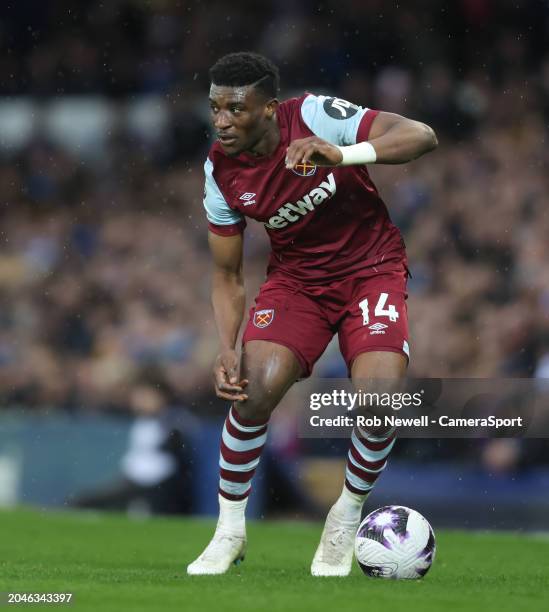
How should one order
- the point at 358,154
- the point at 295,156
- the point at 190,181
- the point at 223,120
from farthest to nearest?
the point at 190,181
the point at 223,120
the point at 358,154
the point at 295,156

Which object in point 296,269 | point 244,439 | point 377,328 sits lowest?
point 244,439

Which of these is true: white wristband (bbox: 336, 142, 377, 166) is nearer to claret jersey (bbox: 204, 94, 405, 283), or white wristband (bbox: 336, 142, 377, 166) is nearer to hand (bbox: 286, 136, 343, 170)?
hand (bbox: 286, 136, 343, 170)

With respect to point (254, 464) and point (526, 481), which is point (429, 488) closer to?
point (526, 481)

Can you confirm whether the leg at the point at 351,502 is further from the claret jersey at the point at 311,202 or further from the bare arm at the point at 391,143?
the bare arm at the point at 391,143

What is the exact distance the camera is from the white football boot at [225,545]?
20.5 ft

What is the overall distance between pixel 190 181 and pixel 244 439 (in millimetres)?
10434

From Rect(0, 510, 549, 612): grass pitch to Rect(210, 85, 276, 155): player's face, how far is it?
193 cm

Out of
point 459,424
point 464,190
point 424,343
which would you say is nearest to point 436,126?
point 464,190

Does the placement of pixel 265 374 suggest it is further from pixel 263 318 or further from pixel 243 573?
pixel 243 573

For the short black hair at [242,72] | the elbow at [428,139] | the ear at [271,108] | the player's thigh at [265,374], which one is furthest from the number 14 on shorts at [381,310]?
the short black hair at [242,72]

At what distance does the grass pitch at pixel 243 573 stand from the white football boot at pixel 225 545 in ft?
0.27

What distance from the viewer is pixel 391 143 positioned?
6023 mm

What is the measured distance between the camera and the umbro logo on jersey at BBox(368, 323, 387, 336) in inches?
245

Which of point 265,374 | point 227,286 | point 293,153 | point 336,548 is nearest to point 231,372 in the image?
point 265,374
